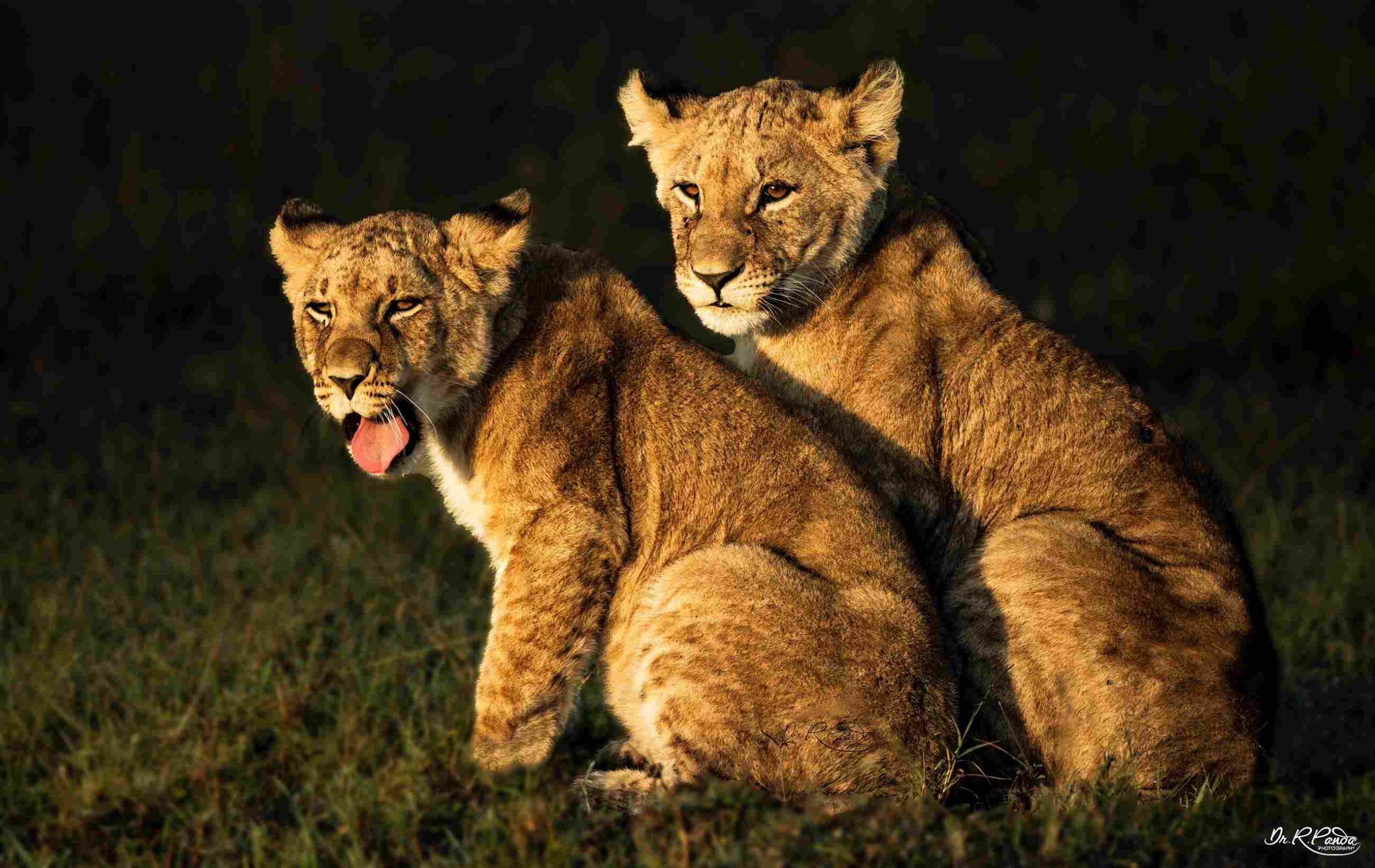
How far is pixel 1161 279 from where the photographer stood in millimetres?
11906

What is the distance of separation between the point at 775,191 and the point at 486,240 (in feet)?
3.50

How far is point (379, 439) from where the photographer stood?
15.9ft

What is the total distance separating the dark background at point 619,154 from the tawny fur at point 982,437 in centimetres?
489

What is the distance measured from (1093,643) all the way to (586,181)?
8364 mm

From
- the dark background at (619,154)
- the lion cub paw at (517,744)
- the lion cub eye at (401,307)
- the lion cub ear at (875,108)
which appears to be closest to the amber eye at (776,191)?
the lion cub ear at (875,108)

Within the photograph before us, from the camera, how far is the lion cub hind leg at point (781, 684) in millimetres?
4430

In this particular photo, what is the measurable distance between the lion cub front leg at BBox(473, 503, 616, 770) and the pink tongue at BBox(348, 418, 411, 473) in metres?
0.46

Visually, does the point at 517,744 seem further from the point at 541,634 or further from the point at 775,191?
the point at 775,191

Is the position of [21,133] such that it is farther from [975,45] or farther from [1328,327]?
[1328,327]

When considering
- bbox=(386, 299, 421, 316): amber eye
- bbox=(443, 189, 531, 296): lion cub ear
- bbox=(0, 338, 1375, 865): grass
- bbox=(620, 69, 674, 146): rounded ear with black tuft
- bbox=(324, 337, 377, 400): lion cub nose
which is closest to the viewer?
bbox=(0, 338, 1375, 865): grass

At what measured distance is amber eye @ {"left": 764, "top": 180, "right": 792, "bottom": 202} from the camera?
551 cm
